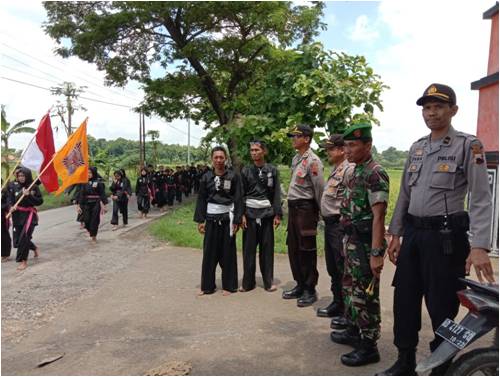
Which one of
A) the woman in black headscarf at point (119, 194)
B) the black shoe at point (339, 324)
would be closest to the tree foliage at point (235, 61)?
the woman in black headscarf at point (119, 194)

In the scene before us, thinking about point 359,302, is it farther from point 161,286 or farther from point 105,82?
point 105,82

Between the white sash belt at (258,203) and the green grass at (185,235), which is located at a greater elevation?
the white sash belt at (258,203)

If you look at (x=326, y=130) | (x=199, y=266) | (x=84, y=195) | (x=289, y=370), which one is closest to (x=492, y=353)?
(x=289, y=370)

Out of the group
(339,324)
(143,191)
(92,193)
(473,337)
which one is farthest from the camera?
(143,191)

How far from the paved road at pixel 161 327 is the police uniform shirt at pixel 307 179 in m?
1.21

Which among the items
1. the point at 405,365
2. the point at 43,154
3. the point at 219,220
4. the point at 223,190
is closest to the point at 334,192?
the point at 223,190

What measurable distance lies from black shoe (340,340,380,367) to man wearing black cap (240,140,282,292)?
82.4 inches

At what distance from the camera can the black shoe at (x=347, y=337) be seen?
3.47 m

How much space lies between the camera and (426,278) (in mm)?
2719

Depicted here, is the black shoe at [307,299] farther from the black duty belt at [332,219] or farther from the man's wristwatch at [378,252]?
the man's wristwatch at [378,252]

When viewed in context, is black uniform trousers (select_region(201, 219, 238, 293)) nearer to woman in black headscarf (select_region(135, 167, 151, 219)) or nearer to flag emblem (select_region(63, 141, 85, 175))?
flag emblem (select_region(63, 141, 85, 175))

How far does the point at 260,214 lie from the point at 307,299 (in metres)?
1.14

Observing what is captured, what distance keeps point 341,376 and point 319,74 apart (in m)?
7.08

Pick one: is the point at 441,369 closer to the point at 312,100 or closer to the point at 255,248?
the point at 255,248
